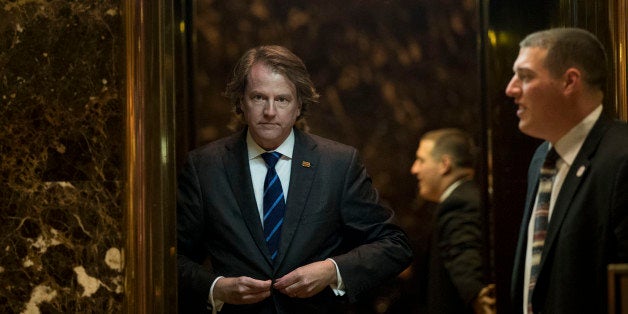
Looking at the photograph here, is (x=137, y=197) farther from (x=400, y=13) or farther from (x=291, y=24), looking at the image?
(x=400, y=13)

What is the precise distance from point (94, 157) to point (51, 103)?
29 centimetres

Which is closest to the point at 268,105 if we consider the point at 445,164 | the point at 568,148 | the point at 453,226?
the point at 445,164

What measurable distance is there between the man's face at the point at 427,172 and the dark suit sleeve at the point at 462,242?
0.24ft

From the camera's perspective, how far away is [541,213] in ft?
10.6

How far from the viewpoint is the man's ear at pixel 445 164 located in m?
3.62

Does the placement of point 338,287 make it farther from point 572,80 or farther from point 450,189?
point 572,80

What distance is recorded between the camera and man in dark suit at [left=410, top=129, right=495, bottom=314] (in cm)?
349

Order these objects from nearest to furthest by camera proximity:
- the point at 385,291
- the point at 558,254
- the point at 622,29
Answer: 1. the point at 558,254
2. the point at 622,29
3. the point at 385,291

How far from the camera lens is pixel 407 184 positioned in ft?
12.0

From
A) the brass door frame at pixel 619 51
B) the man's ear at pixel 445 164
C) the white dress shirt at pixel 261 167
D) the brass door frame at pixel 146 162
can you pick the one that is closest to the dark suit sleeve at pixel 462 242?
the man's ear at pixel 445 164

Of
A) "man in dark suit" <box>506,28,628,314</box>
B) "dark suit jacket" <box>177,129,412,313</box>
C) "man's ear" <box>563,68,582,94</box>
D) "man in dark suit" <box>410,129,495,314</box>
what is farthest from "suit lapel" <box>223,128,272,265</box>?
"man's ear" <box>563,68,582,94</box>

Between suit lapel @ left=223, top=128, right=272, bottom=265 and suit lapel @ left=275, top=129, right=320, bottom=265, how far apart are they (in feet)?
0.31

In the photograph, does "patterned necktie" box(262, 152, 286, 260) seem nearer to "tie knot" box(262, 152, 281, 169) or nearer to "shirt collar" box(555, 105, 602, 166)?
"tie knot" box(262, 152, 281, 169)

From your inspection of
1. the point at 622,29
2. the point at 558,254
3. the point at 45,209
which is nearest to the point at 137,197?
the point at 45,209
